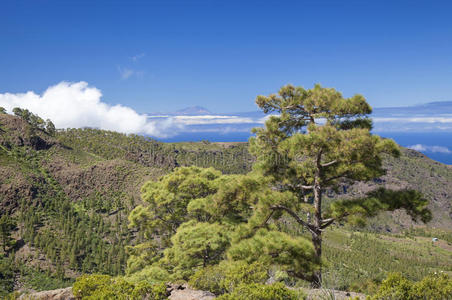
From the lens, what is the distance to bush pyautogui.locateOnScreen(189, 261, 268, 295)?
10328 mm

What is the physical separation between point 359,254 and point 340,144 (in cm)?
19811

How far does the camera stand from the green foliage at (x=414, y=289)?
8.55 m

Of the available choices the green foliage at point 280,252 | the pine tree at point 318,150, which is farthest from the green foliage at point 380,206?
the green foliage at point 280,252

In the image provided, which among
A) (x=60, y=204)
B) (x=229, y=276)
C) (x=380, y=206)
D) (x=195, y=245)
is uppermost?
(x=380, y=206)

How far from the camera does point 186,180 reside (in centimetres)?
2059

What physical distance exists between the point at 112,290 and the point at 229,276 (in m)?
4.38

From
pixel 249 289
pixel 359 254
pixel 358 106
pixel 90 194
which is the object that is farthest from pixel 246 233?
pixel 359 254

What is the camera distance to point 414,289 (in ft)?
29.0

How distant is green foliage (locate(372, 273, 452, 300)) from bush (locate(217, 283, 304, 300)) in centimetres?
287

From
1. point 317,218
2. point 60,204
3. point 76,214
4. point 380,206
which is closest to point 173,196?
point 317,218

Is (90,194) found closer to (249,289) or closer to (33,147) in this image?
(33,147)

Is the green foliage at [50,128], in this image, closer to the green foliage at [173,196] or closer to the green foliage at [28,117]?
the green foliage at [28,117]

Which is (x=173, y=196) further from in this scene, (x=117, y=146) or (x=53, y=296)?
(x=117, y=146)

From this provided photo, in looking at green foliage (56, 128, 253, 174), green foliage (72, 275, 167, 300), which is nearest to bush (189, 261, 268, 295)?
green foliage (72, 275, 167, 300)
